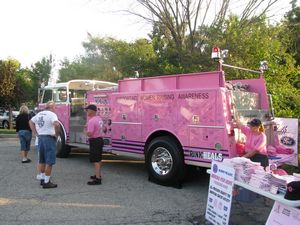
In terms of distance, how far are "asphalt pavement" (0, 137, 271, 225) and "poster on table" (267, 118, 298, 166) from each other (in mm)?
1452

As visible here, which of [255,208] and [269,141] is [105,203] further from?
[269,141]

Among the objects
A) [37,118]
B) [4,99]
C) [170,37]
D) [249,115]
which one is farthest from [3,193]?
[4,99]

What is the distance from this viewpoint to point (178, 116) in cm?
759

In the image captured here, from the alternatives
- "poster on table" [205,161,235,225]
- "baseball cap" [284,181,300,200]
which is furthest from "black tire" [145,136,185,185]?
"baseball cap" [284,181,300,200]

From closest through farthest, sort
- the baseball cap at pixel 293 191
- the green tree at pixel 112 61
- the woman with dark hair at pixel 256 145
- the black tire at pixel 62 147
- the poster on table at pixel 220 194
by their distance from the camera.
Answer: the baseball cap at pixel 293 191 < the poster on table at pixel 220 194 < the woman with dark hair at pixel 256 145 < the black tire at pixel 62 147 < the green tree at pixel 112 61

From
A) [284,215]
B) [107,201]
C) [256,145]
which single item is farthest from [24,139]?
[284,215]

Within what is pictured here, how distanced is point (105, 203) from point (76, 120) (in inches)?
195

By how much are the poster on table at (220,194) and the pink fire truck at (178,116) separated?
141 centimetres

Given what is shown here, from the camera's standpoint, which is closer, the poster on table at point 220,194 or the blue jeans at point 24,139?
the poster on table at point 220,194

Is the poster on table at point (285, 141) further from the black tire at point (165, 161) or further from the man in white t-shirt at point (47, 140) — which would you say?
the man in white t-shirt at point (47, 140)

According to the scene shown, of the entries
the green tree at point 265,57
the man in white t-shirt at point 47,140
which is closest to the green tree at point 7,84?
the green tree at point 265,57

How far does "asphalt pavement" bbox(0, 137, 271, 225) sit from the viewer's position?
5.72 meters

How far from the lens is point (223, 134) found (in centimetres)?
680

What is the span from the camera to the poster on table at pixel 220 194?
5047mm
